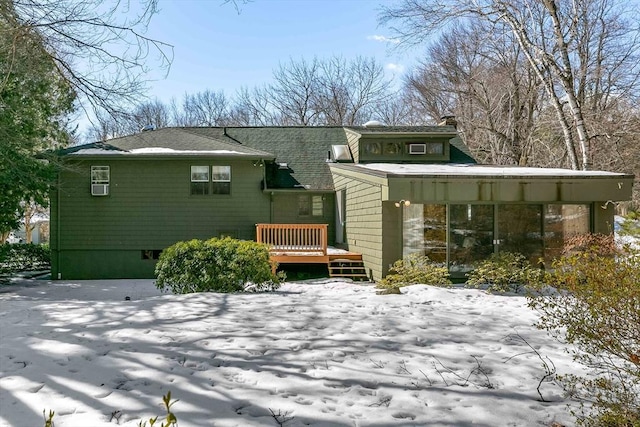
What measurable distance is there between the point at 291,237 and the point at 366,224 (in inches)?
108

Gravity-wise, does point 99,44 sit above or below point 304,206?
above

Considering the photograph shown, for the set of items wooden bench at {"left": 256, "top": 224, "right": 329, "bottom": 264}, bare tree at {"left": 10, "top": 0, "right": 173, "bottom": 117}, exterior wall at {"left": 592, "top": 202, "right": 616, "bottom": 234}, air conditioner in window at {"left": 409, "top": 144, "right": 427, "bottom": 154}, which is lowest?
wooden bench at {"left": 256, "top": 224, "right": 329, "bottom": 264}

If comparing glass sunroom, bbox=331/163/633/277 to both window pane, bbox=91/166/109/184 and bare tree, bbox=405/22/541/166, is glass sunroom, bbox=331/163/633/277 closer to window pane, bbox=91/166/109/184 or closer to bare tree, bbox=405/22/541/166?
window pane, bbox=91/166/109/184

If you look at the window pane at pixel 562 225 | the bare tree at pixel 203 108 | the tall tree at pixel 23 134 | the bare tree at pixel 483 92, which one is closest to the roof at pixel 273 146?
the tall tree at pixel 23 134

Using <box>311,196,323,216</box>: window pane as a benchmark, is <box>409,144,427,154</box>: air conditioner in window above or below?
above

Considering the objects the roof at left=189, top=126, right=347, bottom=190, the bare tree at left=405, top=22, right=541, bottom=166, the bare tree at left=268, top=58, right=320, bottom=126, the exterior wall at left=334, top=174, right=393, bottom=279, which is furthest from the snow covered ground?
the bare tree at left=268, top=58, right=320, bottom=126

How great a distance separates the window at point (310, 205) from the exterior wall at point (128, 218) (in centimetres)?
187

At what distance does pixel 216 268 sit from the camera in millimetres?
8664

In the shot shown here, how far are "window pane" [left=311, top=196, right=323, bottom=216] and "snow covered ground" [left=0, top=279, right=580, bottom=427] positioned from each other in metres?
9.51

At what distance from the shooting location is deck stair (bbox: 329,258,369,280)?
12.3 meters

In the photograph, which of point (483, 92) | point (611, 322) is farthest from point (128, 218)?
point (483, 92)

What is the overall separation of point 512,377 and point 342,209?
37.2 ft

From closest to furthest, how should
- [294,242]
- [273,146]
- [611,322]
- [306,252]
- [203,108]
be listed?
[611,322] < [306,252] < [294,242] < [273,146] < [203,108]

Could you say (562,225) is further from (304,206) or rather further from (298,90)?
(298,90)
